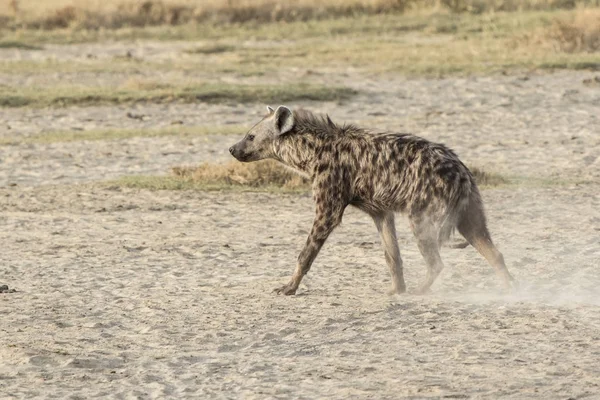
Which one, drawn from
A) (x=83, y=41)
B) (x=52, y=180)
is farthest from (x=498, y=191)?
(x=83, y=41)

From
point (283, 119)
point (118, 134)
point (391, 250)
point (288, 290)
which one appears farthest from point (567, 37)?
point (288, 290)

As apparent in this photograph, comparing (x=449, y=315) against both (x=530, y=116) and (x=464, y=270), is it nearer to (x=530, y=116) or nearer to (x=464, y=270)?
(x=464, y=270)

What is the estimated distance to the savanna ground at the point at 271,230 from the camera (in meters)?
6.39

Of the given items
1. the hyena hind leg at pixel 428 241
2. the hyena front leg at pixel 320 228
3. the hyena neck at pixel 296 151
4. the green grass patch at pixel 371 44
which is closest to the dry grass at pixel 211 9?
the green grass patch at pixel 371 44

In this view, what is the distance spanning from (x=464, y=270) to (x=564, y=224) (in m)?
1.78

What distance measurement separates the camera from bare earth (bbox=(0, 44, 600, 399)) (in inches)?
245

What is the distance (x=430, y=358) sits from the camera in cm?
645

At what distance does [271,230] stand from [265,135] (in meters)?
1.98

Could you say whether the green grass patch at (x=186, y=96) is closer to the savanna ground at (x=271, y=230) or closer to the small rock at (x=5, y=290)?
the savanna ground at (x=271, y=230)

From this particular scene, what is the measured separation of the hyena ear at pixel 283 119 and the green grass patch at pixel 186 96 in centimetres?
932

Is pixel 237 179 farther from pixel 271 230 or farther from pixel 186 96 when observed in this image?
pixel 186 96

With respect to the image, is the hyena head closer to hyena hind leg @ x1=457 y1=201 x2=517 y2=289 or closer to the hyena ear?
the hyena ear

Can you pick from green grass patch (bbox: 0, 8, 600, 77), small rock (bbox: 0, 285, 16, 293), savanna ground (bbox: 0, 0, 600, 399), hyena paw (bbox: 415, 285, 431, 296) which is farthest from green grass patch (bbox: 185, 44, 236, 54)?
hyena paw (bbox: 415, 285, 431, 296)

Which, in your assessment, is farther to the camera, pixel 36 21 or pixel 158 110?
pixel 36 21
